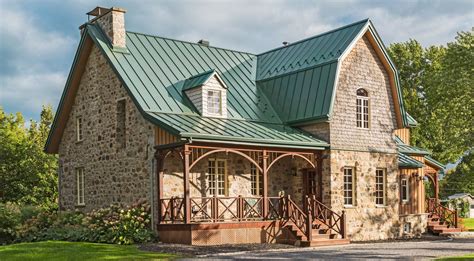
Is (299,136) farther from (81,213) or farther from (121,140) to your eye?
(81,213)

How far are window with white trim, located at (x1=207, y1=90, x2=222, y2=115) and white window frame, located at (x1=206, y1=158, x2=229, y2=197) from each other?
6.14 ft

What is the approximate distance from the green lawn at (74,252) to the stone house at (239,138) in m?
2.62

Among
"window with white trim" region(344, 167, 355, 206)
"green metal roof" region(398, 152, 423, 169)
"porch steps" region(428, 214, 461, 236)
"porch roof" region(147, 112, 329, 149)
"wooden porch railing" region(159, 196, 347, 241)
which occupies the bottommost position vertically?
"porch steps" region(428, 214, 461, 236)

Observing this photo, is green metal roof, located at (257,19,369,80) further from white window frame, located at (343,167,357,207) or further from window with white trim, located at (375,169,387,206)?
window with white trim, located at (375,169,387,206)

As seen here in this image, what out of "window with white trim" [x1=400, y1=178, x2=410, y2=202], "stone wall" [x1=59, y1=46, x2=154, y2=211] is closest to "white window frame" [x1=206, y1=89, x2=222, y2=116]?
"stone wall" [x1=59, y1=46, x2=154, y2=211]

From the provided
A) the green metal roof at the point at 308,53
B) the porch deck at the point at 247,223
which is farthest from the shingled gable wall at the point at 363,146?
the porch deck at the point at 247,223

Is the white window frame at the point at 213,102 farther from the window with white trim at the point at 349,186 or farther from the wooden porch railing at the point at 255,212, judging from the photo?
the window with white trim at the point at 349,186

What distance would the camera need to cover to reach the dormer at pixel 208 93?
23.8 m

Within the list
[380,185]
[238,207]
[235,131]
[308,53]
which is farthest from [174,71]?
[380,185]

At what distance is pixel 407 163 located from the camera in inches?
1090

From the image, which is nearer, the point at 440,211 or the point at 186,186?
the point at 186,186

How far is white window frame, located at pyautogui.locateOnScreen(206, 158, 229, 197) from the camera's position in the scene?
2353cm

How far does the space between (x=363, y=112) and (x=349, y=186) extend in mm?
3032

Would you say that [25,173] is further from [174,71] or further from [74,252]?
[74,252]
